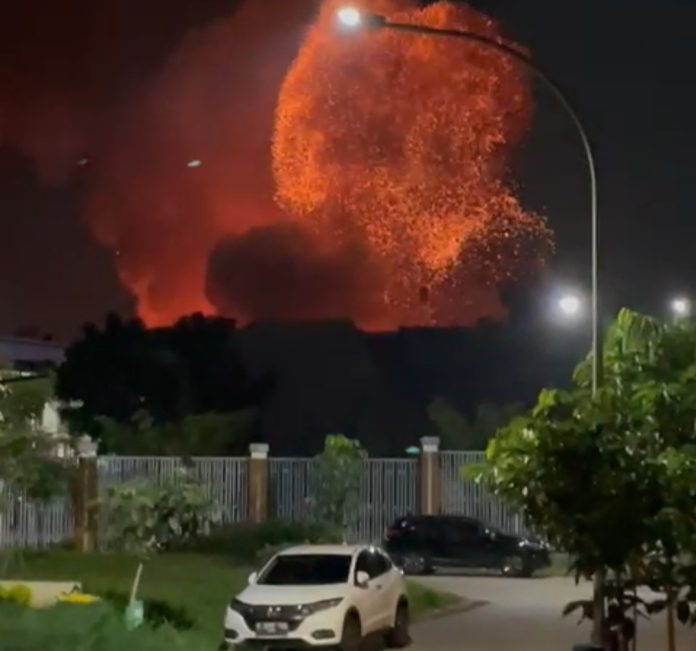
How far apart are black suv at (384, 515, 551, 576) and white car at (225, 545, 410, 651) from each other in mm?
16073

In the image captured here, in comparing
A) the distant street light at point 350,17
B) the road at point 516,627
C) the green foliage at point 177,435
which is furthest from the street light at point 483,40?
the green foliage at point 177,435

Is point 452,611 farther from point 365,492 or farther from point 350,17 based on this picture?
point 350,17

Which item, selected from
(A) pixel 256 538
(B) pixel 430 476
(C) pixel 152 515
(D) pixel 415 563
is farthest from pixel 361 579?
(B) pixel 430 476

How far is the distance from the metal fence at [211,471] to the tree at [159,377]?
5640 millimetres

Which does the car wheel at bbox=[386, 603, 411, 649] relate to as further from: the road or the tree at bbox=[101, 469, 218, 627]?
the tree at bbox=[101, 469, 218, 627]

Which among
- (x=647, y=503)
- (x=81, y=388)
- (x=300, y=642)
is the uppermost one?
(x=81, y=388)

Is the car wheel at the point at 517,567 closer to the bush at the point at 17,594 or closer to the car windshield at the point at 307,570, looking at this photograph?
the car windshield at the point at 307,570

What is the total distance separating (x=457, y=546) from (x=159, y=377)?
18.4 m

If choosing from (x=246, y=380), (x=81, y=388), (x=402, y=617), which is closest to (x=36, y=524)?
(x=81, y=388)

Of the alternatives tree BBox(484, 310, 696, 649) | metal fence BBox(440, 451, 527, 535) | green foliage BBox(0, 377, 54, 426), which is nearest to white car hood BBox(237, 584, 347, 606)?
green foliage BBox(0, 377, 54, 426)

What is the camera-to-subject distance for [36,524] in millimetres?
42594

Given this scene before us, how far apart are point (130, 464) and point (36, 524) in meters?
2.83

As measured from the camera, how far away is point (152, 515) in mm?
38281

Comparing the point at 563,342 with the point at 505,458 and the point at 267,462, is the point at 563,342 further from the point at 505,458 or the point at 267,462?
the point at 505,458
